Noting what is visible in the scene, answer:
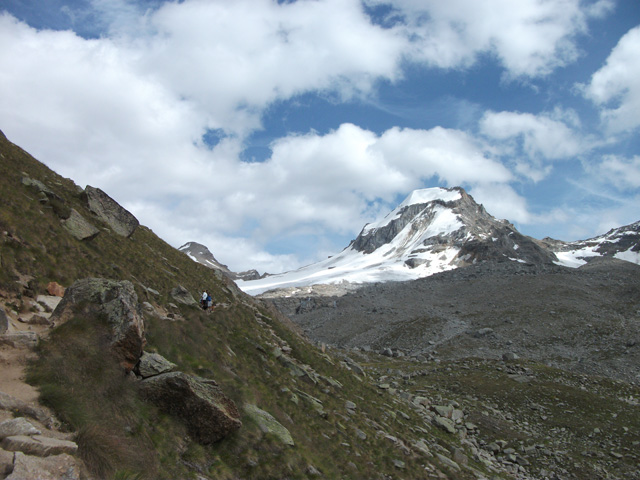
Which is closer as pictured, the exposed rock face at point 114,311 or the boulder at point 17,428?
the boulder at point 17,428

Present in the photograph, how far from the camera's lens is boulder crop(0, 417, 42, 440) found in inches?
224

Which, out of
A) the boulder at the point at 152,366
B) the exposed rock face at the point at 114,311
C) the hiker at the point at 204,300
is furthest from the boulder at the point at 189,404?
the hiker at the point at 204,300

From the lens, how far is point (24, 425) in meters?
5.94

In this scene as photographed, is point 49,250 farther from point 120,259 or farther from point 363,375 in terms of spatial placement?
point 363,375

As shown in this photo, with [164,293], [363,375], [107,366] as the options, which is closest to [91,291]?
[107,366]

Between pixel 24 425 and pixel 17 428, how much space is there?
102 mm

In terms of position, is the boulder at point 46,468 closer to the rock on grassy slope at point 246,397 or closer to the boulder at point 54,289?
the rock on grassy slope at point 246,397

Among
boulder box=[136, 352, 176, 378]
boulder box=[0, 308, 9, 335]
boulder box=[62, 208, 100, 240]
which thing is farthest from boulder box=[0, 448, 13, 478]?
boulder box=[62, 208, 100, 240]

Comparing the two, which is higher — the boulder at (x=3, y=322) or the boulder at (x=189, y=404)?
the boulder at (x=3, y=322)

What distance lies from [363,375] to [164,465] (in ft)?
70.6

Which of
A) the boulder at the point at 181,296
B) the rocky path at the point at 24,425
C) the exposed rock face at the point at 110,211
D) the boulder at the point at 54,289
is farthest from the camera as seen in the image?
the exposed rock face at the point at 110,211

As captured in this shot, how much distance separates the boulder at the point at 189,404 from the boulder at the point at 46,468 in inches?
127

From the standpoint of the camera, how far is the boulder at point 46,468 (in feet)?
17.0

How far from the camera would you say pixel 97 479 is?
20.0 ft
